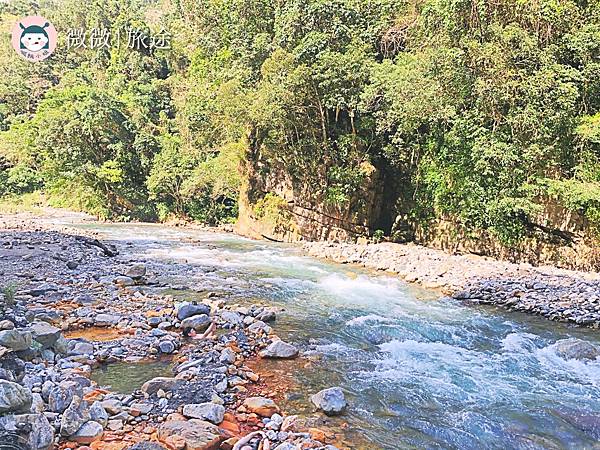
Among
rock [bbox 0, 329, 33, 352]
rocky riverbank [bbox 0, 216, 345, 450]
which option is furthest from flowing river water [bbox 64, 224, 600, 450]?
rock [bbox 0, 329, 33, 352]

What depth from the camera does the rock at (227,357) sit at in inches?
205

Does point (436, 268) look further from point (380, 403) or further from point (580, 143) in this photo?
point (380, 403)

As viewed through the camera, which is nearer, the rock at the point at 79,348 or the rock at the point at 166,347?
the rock at the point at 79,348

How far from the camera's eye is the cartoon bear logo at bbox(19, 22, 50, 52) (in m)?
34.7

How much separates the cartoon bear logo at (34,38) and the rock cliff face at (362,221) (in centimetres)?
2668

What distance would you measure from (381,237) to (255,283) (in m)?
8.21

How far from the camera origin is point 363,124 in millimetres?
16188

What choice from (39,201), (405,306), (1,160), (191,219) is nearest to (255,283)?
(405,306)

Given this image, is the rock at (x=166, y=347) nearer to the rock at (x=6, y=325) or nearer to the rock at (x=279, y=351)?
the rock at (x=279, y=351)

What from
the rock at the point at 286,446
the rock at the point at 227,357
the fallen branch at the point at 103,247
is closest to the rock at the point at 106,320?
the rock at the point at 227,357

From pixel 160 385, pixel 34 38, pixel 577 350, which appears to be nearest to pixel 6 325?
pixel 160 385

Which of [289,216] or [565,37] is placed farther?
[289,216]

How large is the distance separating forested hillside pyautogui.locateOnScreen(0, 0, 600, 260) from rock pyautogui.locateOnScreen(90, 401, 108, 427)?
11.4m

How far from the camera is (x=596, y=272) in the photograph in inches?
447
